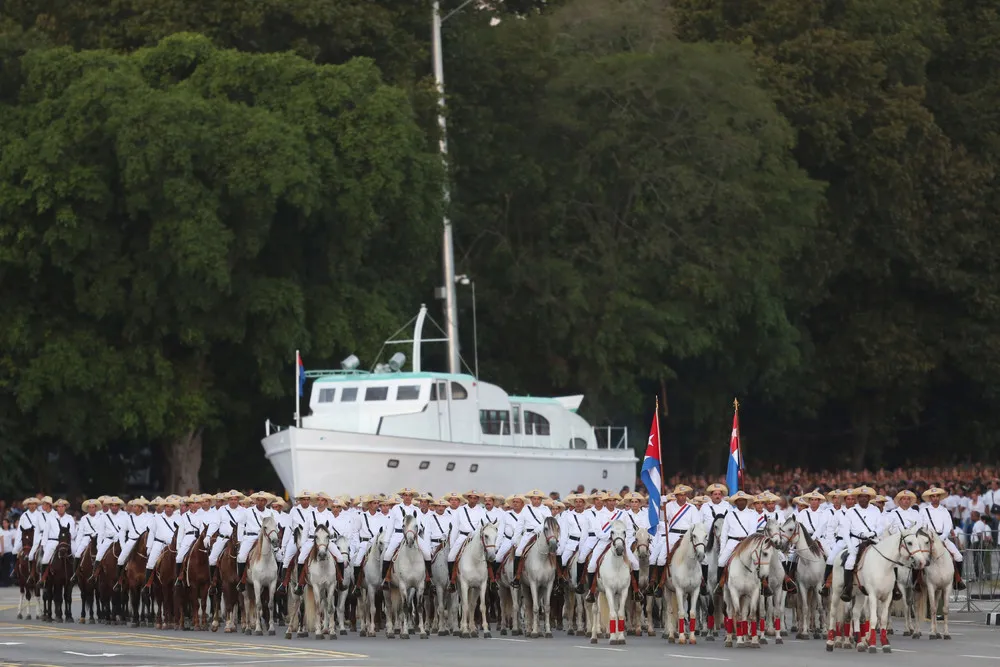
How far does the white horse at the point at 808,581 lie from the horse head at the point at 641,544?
202cm

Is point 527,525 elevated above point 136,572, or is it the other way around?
point 527,525

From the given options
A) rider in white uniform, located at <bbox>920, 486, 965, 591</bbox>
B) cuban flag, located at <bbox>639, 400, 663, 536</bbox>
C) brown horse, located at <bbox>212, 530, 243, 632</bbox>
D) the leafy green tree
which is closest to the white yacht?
the leafy green tree

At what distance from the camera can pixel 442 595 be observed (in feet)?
99.7

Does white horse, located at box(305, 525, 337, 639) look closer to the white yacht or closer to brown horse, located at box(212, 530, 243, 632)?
brown horse, located at box(212, 530, 243, 632)

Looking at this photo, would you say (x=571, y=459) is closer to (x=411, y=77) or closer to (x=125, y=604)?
(x=411, y=77)

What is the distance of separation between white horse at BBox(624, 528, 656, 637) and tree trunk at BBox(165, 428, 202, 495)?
65.7ft

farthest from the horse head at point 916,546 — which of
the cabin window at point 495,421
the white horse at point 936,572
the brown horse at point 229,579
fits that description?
the cabin window at point 495,421

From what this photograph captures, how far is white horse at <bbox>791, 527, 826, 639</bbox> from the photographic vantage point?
2809 centimetres

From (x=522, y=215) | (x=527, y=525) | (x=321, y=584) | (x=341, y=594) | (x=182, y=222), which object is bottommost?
(x=341, y=594)

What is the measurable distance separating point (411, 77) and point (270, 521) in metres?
24.6

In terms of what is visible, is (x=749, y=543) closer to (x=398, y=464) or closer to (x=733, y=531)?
(x=733, y=531)

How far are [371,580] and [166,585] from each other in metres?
4.17

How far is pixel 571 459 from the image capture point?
4838cm

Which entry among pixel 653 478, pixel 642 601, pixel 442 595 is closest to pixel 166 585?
pixel 442 595
